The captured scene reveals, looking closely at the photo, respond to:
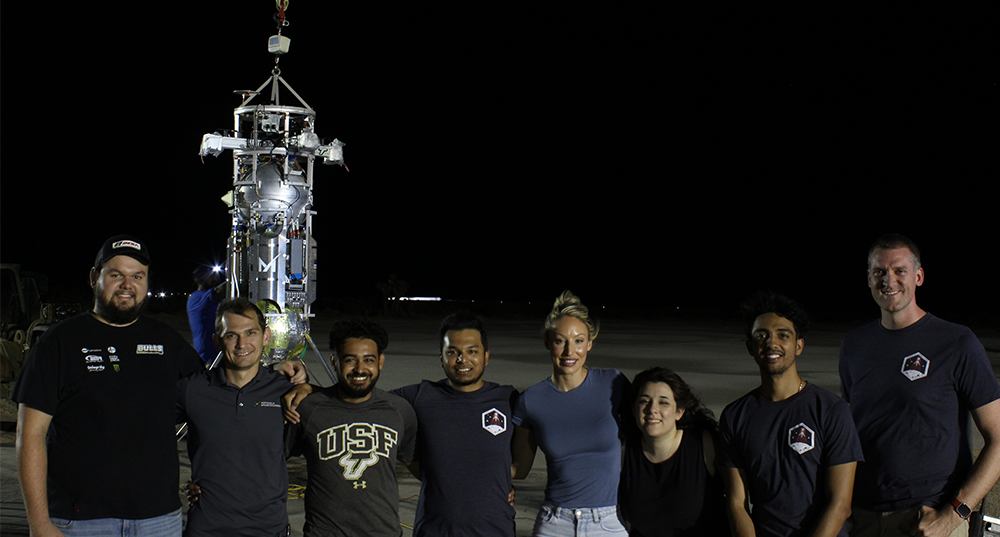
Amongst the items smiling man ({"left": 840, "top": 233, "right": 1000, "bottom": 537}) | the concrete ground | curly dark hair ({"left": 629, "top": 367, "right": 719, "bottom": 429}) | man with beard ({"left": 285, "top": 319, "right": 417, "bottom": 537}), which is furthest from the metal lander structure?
smiling man ({"left": 840, "top": 233, "right": 1000, "bottom": 537})

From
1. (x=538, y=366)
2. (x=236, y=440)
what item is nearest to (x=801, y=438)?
(x=236, y=440)

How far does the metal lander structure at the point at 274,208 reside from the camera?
916cm

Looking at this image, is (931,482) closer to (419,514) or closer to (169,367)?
(419,514)

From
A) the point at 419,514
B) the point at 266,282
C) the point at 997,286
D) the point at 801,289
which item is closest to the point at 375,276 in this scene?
the point at 801,289

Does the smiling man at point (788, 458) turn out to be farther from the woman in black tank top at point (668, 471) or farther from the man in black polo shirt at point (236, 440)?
the man in black polo shirt at point (236, 440)

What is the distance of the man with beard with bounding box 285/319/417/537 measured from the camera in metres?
3.58

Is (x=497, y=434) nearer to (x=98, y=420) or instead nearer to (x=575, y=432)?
(x=575, y=432)

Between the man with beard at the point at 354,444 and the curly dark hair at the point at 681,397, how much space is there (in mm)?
1131

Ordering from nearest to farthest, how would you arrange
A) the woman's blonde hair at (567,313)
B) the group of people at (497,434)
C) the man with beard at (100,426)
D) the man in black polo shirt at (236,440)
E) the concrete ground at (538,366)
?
1. the man with beard at (100,426)
2. the group of people at (497,434)
3. the man in black polo shirt at (236,440)
4. the woman's blonde hair at (567,313)
5. the concrete ground at (538,366)

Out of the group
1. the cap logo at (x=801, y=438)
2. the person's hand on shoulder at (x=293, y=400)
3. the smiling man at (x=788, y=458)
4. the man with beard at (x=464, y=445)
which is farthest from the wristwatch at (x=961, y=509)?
the person's hand on shoulder at (x=293, y=400)

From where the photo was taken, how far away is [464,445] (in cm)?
382

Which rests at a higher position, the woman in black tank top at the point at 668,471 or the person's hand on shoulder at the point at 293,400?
the person's hand on shoulder at the point at 293,400

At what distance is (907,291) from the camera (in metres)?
3.87

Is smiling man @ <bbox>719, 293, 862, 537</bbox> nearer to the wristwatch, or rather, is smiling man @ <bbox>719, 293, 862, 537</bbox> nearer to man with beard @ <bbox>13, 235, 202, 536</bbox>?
the wristwatch
